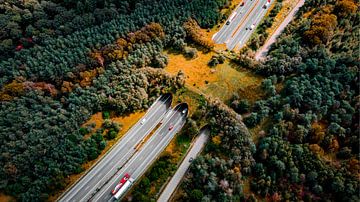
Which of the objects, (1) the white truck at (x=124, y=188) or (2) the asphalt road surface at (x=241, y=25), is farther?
(2) the asphalt road surface at (x=241, y=25)

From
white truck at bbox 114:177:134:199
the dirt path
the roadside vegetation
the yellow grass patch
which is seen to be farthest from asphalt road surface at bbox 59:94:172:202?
the dirt path

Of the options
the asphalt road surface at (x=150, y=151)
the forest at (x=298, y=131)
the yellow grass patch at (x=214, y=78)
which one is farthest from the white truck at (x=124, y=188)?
the yellow grass patch at (x=214, y=78)

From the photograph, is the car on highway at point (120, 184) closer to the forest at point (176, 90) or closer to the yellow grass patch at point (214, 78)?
the forest at point (176, 90)

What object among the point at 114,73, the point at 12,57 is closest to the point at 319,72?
the point at 114,73

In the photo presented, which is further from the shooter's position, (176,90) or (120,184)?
(176,90)

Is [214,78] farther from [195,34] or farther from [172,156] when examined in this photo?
[172,156]

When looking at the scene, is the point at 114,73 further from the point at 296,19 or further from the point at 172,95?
the point at 296,19

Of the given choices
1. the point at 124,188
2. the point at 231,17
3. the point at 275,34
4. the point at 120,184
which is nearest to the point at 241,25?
the point at 231,17
